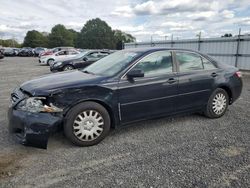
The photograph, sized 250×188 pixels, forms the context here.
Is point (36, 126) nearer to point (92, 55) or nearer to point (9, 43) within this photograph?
point (92, 55)

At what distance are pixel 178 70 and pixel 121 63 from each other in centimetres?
109

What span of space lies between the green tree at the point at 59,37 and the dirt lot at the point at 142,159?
70.8 metres

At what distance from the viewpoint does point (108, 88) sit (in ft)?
12.3

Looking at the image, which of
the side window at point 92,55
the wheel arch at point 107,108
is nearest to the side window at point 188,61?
the wheel arch at point 107,108

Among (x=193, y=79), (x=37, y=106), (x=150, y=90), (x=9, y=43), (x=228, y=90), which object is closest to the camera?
(x=37, y=106)

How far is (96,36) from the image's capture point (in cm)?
7231

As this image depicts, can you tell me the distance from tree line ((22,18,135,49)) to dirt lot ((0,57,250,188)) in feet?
217

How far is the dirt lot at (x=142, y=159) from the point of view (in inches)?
109

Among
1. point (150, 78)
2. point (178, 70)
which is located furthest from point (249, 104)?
point (150, 78)

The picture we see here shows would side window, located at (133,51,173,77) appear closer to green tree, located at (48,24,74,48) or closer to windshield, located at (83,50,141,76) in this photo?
windshield, located at (83,50,141,76)

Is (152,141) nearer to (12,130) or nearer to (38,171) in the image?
(38,171)

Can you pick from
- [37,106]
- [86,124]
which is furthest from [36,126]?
[86,124]

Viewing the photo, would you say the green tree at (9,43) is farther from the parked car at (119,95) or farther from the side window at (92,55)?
the parked car at (119,95)

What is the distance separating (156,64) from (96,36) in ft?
232
